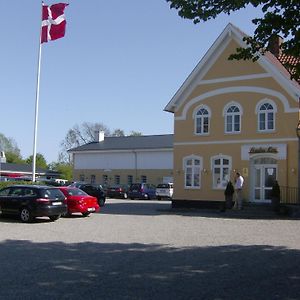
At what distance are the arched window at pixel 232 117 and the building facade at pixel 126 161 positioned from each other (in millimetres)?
25759

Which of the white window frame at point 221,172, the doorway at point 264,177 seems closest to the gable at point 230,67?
the white window frame at point 221,172

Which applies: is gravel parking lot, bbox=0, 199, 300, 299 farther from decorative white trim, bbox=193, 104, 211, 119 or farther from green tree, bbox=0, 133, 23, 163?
green tree, bbox=0, 133, 23, 163

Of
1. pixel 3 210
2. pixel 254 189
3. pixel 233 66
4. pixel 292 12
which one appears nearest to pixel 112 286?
pixel 292 12

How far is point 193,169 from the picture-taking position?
30.8 meters

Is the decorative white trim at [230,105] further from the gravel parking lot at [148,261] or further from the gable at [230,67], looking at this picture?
the gravel parking lot at [148,261]

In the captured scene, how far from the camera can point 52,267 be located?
1056cm

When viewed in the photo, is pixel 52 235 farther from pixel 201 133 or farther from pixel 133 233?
pixel 201 133

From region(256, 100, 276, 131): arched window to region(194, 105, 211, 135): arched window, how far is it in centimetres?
323

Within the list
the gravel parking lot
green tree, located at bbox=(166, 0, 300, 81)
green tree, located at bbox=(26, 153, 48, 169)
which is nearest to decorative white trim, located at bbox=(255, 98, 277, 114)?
the gravel parking lot

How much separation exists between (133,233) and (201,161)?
13.9 m

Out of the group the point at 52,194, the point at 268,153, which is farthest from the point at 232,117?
the point at 52,194

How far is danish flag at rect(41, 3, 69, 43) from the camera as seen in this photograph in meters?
31.1

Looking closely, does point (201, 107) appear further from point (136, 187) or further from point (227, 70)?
point (136, 187)

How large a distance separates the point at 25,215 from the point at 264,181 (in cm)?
1359
